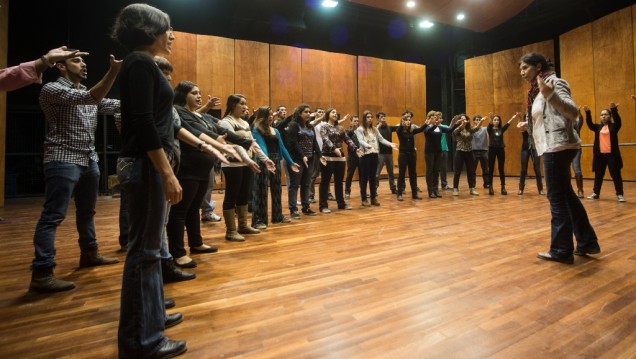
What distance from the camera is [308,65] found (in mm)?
9148

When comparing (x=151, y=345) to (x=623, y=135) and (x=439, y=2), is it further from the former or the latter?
(x=623, y=135)

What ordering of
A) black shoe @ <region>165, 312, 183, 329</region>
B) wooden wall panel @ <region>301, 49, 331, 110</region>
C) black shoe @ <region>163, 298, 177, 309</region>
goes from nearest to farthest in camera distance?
black shoe @ <region>165, 312, 183, 329</region>, black shoe @ <region>163, 298, 177, 309</region>, wooden wall panel @ <region>301, 49, 331, 110</region>

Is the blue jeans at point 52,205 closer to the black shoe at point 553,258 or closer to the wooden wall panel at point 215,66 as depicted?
the black shoe at point 553,258

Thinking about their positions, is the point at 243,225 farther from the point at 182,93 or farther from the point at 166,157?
the point at 166,157

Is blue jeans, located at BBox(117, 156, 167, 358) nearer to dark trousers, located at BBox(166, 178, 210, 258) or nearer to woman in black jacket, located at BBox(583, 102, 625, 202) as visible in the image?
dark trousers, located at BBox(166, 178, 210, 258)

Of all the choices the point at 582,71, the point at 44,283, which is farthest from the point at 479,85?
the point at 44,283

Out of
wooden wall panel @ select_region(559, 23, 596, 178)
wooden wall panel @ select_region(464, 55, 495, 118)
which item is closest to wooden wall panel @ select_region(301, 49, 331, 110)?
wooden wall panel @ select_region(464, 55, 495, 118)

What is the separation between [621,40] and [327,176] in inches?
313

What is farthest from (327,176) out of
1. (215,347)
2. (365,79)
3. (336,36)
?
(336,36)

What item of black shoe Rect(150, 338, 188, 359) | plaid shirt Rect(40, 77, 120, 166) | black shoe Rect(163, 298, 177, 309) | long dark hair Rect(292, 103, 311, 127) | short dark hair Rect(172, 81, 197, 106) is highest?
long dark hair Rect(292, 103, 311, 127)

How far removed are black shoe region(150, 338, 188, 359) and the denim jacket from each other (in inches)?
93.2

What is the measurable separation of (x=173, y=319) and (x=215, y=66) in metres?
7.59

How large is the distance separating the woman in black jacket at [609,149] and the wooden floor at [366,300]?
2.20 meters

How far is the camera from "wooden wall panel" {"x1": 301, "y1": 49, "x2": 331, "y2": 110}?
357 inches
